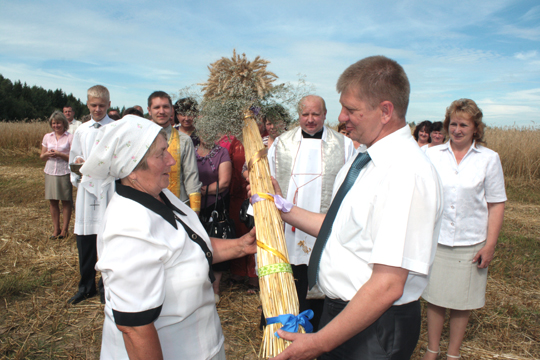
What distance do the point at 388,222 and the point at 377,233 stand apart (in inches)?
2.5

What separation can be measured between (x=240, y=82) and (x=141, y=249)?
1609 mm

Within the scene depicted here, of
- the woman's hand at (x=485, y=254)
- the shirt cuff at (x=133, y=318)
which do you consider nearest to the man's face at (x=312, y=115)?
the woman's hand at (x=485, y=254)

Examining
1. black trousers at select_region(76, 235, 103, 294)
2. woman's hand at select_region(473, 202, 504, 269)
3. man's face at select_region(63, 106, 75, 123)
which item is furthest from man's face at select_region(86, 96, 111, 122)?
man's face at select_region(63, 106, 75, 123)

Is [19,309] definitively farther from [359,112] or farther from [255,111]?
[359,112]

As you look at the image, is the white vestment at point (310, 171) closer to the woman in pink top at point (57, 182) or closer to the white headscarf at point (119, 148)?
the white headscarf at point (119, 148)

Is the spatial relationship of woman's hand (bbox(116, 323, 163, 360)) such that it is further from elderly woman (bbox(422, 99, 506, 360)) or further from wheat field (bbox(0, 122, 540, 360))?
elderly woman (bbox(422, 99, 506, 360))

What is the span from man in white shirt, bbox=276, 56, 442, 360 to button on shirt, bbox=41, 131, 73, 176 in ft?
20.1

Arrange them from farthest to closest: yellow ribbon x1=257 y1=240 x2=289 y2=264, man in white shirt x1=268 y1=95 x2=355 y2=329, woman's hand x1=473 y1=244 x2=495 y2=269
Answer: man in white shirt x1=268 y1=95 x2=355 y2=329, woman's hand x1=473 y1=244 x2=495 y2=269, yellow ribbon x1=257 y1=240 x2=289 y2=264

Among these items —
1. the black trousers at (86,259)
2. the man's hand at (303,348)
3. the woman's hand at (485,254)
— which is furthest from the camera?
the black trousers at (86,259)

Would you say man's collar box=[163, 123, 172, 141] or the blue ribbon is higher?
man's collar box=[163, 123, 172, 141]

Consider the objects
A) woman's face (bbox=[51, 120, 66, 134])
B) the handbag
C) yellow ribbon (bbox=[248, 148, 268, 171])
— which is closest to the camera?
yellow ribbon (bbox=[248, 148, 268, 171])

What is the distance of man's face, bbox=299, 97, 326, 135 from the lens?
12.5ft

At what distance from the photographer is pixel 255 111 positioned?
273cm

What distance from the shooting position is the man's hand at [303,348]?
144 centimetres
